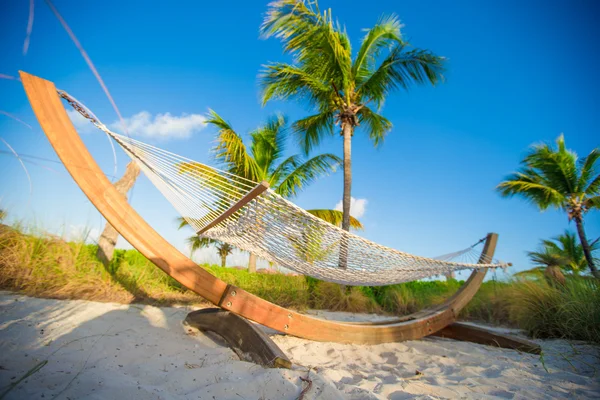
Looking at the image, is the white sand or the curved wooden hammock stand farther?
the curved wooden hammock stand

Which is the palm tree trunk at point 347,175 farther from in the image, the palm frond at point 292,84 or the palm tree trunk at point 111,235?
the palm tree trunk at point 111,235

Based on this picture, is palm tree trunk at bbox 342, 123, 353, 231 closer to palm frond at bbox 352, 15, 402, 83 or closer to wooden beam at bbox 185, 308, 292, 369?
palm frond at bbox 352, 15, 402, 83

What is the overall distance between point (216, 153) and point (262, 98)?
1633 mm

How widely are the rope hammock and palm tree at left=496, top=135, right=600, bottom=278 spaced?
9316 mm

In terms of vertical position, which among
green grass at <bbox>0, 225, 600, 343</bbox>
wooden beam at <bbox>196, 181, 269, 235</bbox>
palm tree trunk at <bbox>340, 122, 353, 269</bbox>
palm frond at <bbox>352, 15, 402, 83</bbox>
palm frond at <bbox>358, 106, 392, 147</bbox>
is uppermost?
palm frond at <bbox>352, 15, 402, 83</bbox>

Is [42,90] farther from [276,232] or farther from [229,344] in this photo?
[229,344]

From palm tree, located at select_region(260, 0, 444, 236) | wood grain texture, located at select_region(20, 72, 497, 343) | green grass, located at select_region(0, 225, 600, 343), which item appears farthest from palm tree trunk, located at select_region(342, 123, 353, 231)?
wood grain texture, located at select_region(20, 72, 497, 343)

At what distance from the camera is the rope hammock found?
1.45 m

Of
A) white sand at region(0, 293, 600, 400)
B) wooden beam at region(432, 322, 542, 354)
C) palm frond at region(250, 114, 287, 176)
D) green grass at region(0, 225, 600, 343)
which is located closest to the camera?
white sand at region(0, 293, 600, 400)

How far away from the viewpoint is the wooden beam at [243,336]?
A: 4.34 feet

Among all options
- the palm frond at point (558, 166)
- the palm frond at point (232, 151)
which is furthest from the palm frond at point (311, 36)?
the palm frond at point (558, 166)

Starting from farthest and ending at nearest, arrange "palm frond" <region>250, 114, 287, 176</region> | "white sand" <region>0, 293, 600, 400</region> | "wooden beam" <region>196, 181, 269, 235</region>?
1. "palm frond" <region>250, 114, 287, 176</region>
2. "wooden beam" <region>196, 181, 269, 235</region>
3. "white sand" <region>0, 293, 600, 400</region>

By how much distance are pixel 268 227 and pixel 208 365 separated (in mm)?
762

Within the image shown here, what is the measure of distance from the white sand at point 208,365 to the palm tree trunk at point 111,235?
44.4 inches
